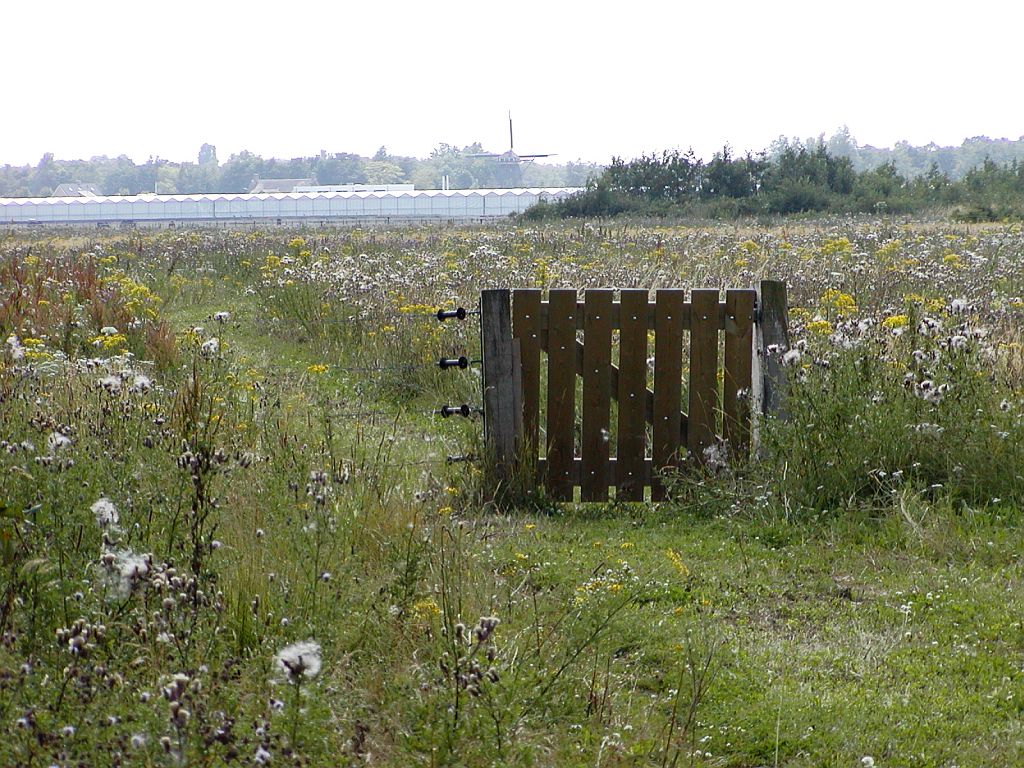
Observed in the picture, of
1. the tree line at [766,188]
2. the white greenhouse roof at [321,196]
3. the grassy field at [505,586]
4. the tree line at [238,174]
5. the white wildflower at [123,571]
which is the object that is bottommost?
the grassy field at [505,586]

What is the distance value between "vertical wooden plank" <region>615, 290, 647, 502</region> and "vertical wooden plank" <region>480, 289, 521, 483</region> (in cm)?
70

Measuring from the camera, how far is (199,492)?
4.07 metres

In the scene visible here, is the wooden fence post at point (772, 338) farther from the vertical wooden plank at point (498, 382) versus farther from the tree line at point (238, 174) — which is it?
the tree line at point (238, 174)

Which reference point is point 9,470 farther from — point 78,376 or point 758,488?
point 758,488

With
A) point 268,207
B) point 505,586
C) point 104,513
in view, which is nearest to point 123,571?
point 104,513

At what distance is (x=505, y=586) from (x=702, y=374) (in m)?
2.51

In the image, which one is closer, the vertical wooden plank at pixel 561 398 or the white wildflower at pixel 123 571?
the white wildflower at pixel 123 571

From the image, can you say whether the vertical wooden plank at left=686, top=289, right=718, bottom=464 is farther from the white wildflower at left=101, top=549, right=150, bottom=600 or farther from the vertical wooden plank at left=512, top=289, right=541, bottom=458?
the white wildflower at left=101, top=549, right=150, bottom=600

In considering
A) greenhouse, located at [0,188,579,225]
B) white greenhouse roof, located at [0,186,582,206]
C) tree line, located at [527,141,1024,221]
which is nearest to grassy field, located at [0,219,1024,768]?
tree line, located at [527,141,1024,221]

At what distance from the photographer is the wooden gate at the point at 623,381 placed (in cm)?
718

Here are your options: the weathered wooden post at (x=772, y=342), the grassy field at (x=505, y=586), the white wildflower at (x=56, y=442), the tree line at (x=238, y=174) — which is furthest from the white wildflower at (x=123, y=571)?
the tree line at (x=238, y=174)

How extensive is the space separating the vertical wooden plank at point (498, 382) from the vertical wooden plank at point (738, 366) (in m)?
1.40

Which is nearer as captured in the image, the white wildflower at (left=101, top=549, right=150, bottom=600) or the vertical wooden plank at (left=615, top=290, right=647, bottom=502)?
the white wildflower at (left=101, top=549, right=150, bottom=600)

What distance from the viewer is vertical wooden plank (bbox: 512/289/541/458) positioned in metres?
7.20
